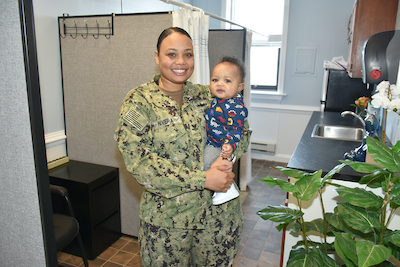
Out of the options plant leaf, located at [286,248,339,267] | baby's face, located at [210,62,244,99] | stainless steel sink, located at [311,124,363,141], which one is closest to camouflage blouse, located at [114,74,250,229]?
baby's face, located at [210,62,244,99]

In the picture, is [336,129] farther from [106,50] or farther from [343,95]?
[106,50]

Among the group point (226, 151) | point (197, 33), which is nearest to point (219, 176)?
point (226, 151)

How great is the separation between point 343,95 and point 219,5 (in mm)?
2248

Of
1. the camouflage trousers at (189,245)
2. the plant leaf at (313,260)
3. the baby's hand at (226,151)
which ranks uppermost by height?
the baby's hand at (226,151)

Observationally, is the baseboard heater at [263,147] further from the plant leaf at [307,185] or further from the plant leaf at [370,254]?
the plant leaf at [370,254]

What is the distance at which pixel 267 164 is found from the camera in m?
4.39

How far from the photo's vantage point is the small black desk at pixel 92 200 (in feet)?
7.02

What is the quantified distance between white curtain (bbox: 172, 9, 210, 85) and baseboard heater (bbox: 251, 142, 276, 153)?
2.49 meters

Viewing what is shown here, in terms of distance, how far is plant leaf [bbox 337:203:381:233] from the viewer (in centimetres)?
99

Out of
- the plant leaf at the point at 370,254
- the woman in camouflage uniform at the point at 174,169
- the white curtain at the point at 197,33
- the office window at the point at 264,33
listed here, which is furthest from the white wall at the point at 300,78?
the plant leaf at the point at 370,254

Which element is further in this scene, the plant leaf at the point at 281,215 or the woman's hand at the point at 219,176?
the woman's hand at the point at 219,176

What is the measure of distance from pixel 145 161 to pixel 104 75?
133cm

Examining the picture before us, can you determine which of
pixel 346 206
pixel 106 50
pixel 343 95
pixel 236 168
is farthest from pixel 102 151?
pixel 343 95

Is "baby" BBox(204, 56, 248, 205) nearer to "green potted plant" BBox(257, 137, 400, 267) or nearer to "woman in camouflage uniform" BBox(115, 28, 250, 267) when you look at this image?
"woman in camouflage uniform" BBox(115, 28, 250, 267)
